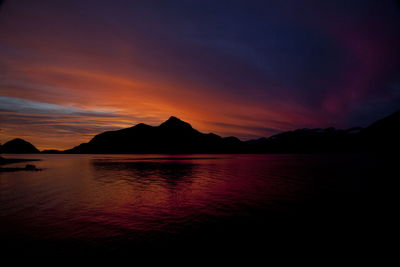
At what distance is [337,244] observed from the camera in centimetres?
1376

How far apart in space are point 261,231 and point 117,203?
16.5 metres

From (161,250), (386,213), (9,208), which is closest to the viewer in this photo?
(161,250)

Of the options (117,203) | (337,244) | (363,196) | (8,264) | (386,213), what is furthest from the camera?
(363,196)

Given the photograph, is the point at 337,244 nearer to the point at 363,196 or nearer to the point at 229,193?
the point at 229,193

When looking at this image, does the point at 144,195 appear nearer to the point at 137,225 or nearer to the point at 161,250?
the point at 137,225

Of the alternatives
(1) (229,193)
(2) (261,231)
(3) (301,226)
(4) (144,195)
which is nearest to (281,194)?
(1) (229,193)

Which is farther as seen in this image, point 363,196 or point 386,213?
point 363,196

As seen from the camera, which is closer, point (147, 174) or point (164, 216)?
point (164, 216)

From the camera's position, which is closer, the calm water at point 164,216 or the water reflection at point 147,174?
the calm water at point 164,216

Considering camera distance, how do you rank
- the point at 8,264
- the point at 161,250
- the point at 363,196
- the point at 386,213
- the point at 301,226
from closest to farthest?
the point at 8,264, the point at 161,250, the point at 301,226, the point at 386,213, the point at 363,196

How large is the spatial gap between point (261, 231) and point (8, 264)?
598 inches

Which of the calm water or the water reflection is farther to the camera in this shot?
the water reflection

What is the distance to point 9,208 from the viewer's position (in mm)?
22188

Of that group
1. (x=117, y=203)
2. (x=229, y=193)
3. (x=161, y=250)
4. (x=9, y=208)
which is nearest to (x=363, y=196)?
(x=229, y=193)
